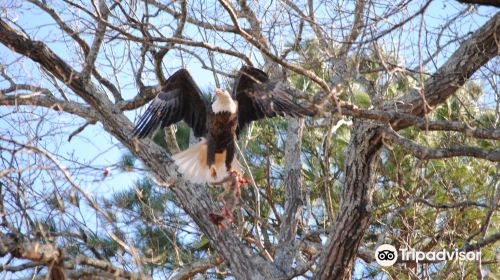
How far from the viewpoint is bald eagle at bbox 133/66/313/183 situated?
488cm

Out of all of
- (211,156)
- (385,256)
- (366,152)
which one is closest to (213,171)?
(211,156)

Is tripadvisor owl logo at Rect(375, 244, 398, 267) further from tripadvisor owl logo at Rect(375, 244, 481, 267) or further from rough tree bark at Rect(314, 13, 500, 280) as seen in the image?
rough tree bark at Rect(314, 13, 500, 280)

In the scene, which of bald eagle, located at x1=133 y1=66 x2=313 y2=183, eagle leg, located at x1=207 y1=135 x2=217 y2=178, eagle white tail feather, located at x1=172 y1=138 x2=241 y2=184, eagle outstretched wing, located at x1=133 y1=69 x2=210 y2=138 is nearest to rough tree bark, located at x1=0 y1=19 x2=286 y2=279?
eagle outstretched wing, located at x1=133 y1=69 x2=210 y2=138

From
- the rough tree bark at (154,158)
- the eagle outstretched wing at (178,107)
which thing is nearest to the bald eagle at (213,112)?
the eagle outstretched wing at (178,107)

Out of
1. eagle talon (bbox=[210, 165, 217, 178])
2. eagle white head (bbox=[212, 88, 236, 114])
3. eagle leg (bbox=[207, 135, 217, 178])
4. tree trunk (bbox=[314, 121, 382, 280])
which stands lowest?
tree trunk (bbox=[314, 121, 382, 280])

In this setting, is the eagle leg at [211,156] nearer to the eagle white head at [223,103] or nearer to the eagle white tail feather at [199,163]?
the eagle white tail feather at [199,163]

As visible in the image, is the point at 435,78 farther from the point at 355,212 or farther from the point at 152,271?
the point at 152,271

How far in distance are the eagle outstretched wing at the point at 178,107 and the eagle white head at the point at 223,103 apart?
179 mm

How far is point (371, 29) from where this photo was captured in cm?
331

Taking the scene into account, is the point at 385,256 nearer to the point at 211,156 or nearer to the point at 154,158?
the point at 154,158

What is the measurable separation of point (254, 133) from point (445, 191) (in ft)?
5.97

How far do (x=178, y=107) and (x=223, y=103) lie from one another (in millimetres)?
315

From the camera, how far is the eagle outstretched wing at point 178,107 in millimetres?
4812

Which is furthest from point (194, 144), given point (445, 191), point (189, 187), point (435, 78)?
point (435, 78)
